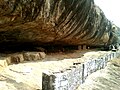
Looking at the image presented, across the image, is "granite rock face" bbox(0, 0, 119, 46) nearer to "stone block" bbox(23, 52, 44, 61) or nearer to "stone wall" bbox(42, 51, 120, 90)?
"stone block" bbox(23, 52, 44, 61)

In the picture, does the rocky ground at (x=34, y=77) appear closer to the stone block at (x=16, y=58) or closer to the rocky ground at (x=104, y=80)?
the rocky ground at (x=104, y=80)

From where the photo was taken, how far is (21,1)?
6156 millimetres

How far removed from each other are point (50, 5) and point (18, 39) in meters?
3.18

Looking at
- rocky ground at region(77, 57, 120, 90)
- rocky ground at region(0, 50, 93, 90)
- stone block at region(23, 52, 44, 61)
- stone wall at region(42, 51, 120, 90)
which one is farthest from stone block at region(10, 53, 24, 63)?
rocky ground at region(77, 57, 120, 90)

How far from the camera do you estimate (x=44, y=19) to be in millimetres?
7695

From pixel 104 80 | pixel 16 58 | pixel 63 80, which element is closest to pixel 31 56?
pixel 16 58

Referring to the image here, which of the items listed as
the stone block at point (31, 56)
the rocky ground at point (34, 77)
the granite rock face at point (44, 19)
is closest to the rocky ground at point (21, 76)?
the rocky ground at point (34, 77)

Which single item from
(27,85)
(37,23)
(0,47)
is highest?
(37,23)

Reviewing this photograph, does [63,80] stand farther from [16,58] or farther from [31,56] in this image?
[31,56]

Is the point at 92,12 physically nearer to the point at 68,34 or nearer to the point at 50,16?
the point at 68,34

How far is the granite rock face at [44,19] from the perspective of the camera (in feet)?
21.4

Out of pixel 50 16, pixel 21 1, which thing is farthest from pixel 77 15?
pixel 21 1

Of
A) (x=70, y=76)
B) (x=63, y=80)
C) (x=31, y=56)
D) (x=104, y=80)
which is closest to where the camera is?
(x=63, y=80)

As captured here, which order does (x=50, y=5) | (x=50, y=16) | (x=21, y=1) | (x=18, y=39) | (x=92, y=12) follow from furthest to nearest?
(x=92, y=12), (x=18, y=39), (x=50, y=16), (x=50, y=5), (x=21, y=1)
